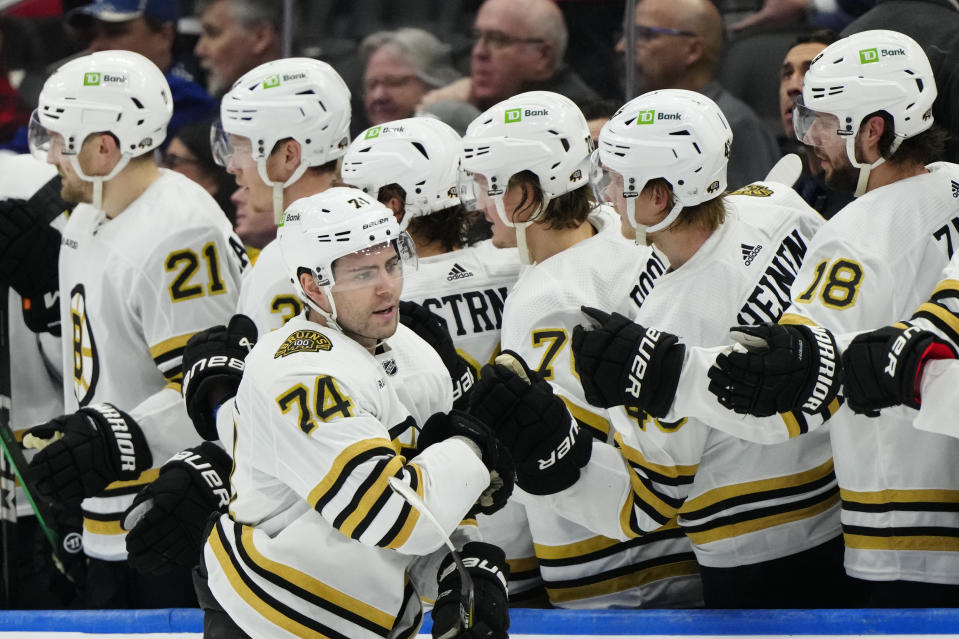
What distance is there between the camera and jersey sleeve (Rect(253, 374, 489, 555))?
2.81 meters

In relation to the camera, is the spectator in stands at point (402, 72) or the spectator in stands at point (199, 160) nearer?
the spectator in stands at point (402, 72)

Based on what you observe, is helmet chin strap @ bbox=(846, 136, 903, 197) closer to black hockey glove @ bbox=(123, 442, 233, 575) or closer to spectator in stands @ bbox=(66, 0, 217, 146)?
black hockey glove @ bbox=(123, 442, 233, 575)

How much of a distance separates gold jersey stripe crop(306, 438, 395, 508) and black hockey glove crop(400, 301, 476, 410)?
66 cm

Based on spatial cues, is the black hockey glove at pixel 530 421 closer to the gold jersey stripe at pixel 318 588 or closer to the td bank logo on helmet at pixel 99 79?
the gold jersey stripe at pixel 318 588

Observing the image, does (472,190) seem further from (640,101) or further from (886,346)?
(886,346)

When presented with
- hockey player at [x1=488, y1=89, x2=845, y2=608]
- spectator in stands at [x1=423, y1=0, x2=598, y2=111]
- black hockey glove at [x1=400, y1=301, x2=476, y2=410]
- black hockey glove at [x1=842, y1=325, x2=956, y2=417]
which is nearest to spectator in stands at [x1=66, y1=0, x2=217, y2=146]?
spectator in stands at [x1=423, y1=0, x2=598, y2=111]

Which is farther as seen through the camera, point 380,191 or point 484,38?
point 484,38

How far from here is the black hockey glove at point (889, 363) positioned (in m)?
2.87

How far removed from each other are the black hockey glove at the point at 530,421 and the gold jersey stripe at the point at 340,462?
1.48 ft

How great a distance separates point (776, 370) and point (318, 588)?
3.58 feet

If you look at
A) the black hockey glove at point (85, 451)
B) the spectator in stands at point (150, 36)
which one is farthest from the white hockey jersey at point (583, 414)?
the spectator in stands at point (150, 36)

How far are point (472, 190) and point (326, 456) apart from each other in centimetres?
131

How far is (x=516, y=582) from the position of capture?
411cm

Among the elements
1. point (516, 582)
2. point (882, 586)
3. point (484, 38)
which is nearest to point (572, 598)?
point (516, 582)
